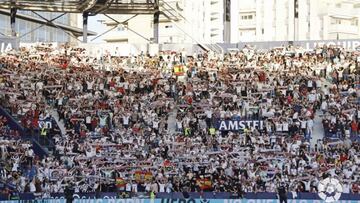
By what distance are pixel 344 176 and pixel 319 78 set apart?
28.9ft

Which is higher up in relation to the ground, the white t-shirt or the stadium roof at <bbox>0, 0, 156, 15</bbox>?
the stadium roof at <bbox>0, 0, 156, 15</bbox>

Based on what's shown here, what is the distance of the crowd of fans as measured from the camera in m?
33.3

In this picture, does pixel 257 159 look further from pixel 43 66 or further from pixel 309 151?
A: pixel 43 66

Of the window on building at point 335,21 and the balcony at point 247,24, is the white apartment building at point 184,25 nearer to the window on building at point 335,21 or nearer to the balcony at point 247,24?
the balcony at point 247,24

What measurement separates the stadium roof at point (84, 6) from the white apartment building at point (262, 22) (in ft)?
140

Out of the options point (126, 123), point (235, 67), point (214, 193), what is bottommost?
point (214, 193)

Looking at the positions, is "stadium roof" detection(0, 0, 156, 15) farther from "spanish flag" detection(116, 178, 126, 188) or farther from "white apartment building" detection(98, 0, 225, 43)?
"white apartment building" detection(98, 0, 225, 43)

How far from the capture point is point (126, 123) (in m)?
38.1

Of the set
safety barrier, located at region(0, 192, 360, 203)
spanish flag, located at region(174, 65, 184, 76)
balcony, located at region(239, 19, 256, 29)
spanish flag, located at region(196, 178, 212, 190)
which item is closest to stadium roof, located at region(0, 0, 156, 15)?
spanish flag, located at region(174, 65, 184, 76)

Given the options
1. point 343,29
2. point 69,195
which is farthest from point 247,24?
point 69,195

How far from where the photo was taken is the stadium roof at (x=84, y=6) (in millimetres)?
47375

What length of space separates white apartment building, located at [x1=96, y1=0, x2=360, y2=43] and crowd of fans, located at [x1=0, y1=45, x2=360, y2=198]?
49.4 metres

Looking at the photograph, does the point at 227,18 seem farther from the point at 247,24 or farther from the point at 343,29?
the point at 247,24

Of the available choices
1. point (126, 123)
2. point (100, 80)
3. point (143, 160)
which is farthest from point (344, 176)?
point (100, 80)
